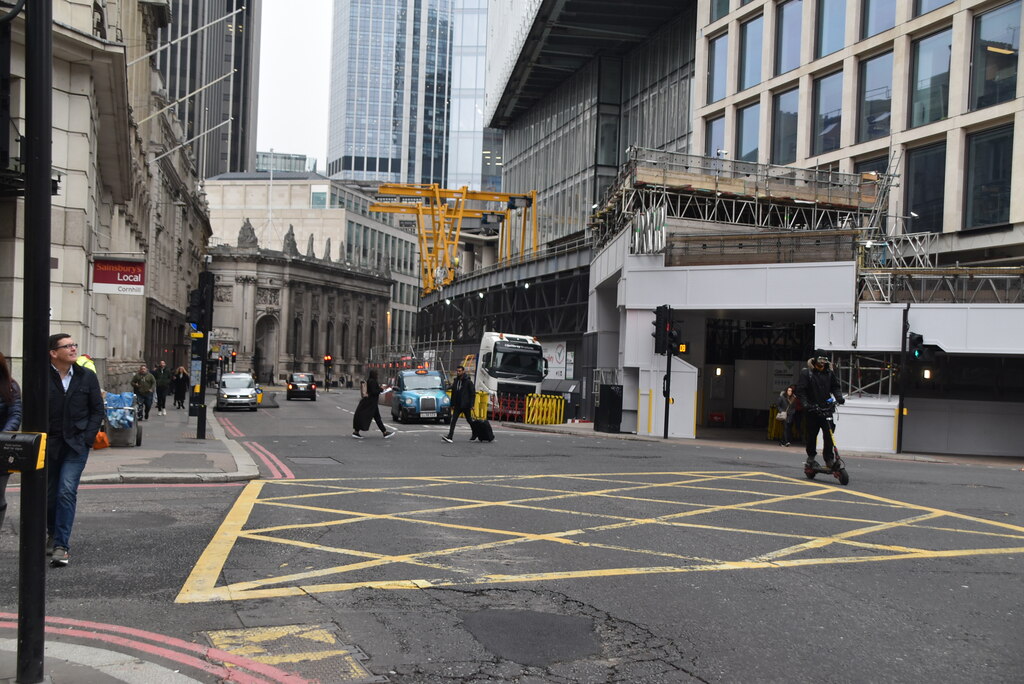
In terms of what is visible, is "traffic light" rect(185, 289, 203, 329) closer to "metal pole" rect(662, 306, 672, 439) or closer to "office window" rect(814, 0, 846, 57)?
"metal pole" rect(662, 306, 672, 439)

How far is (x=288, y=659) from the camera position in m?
5.45

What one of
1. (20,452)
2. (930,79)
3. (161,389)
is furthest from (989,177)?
(20,452)

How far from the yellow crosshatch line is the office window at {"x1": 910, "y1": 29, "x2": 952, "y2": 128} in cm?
2061

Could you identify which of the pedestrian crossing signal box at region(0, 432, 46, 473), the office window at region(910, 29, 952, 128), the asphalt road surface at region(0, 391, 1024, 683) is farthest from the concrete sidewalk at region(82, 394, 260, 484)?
the office window at region(910, 29, 952, 128)

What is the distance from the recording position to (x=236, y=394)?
4372cm

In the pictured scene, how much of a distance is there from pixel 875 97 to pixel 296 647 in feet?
109

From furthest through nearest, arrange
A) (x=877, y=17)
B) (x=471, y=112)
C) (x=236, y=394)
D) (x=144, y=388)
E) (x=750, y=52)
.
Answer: (x=471, y=112)
(x=236, y=394)
(x=750, y=52)
(x=877, y=17)
(x=144, y=388)

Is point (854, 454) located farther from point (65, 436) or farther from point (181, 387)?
point (181, 387)

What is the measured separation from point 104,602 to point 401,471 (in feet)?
29.3

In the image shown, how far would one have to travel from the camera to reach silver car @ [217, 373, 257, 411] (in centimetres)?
4344

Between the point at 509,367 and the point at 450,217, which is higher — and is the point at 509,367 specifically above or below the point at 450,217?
below

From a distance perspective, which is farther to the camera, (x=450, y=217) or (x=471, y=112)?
(x=471, y=112)

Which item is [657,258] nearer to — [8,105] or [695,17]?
[8,105]

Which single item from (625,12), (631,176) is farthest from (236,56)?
(631,176)
